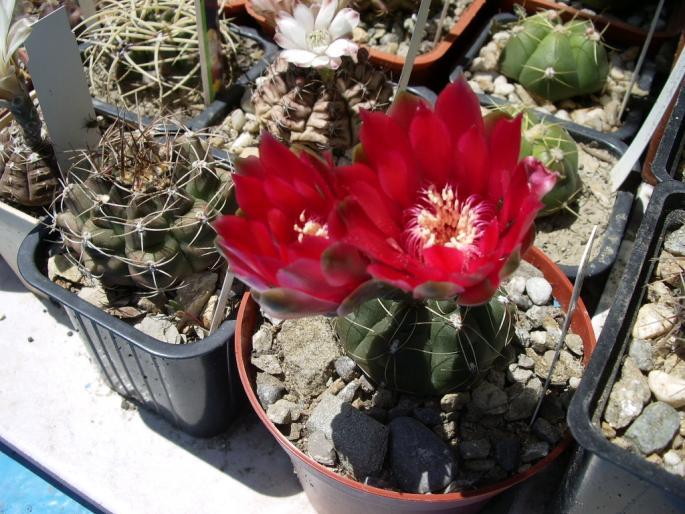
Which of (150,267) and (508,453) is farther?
(150,267)

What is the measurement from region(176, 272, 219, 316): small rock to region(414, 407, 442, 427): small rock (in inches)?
14.6

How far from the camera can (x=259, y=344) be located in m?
1.02

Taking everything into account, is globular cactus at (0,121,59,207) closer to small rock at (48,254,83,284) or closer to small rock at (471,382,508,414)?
small rock at (48,254,83,284)

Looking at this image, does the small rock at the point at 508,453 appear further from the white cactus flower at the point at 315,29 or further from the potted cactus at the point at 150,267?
the white cactus flower at the point at 315,29

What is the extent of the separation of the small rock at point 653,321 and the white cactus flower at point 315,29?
0.58 m

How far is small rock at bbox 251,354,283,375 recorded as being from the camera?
100cm

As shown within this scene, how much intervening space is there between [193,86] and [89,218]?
1.88ft

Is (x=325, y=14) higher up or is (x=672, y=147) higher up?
(x=325, y=14)

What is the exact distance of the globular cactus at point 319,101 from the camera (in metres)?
1.21

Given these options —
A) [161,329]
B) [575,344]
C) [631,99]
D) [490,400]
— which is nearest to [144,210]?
[161,329]

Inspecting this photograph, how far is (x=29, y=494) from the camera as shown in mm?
1163

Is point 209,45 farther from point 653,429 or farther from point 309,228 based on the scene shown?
point 653,429

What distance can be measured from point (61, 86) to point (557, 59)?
982mm

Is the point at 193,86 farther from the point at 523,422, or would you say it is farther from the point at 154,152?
the point at 523,422
